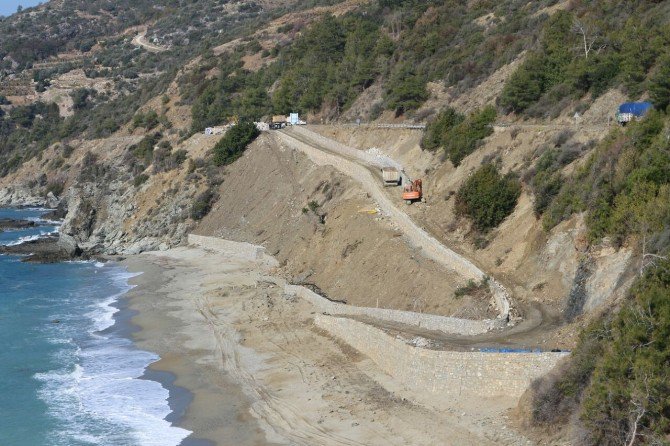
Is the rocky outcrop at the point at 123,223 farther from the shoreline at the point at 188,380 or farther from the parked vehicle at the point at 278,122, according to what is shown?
the shoreline at the point at 188,380

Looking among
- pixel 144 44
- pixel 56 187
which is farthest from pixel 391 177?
pixel 144 44

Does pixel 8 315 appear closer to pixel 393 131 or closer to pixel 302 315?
pixel 302 315

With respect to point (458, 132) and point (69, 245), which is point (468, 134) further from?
point (69, 245)

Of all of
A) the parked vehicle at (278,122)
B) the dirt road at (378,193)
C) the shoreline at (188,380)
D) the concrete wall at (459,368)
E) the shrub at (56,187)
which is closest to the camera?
the concrete wall at (459,368)

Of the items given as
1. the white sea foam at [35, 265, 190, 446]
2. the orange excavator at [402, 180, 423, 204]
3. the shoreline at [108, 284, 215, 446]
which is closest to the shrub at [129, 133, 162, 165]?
the shoreline at [108, 284, 215, 446]

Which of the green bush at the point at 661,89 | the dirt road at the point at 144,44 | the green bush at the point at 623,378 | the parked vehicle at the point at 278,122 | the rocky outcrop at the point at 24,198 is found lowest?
the rocky outcrop at the point at 24,198

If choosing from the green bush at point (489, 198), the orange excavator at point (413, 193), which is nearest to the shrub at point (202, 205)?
the orange excavator at point (413, 193)
